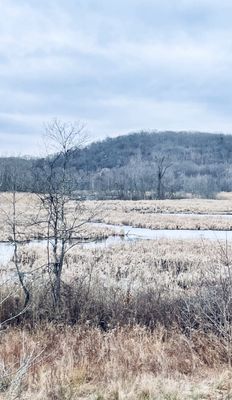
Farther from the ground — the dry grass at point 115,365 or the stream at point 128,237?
the dry grass at point 115,365

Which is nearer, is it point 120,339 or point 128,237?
point 120,339

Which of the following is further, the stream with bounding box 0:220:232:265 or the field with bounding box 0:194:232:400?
the stream with bounding box 0:220:232:265

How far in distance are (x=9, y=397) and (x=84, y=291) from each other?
5.42 metres

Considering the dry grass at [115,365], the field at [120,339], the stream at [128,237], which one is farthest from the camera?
the stream at [128,237]

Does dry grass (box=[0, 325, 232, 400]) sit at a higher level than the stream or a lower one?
higher

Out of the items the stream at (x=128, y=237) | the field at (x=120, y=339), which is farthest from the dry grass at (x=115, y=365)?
the stream at (x=128, y=237)

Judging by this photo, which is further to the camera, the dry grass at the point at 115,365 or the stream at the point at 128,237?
the stream at the point at 128,237

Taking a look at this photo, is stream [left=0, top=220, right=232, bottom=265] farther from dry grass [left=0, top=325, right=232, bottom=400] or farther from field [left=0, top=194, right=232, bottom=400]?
dry grass [left=0, top=325, right=232, bottom=400]

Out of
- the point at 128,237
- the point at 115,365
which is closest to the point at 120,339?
the point at 115,365

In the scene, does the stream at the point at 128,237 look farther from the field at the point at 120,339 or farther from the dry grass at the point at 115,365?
the dry grass at the point at 115,365

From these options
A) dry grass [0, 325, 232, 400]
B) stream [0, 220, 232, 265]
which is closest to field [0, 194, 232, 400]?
dry grass [0, 325, 232, 400]

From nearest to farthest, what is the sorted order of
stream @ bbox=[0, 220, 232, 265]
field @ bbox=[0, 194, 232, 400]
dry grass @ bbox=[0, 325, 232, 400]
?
dry grass @ bbox=[0, 325, 232, 400] → field @ bbox=[0, 194, 232, 400] → stream @ bbox=[0, 220, 232, 265]

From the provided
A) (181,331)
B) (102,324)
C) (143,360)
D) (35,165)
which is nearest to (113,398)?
(143,360)

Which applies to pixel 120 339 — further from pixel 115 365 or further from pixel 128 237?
pixel 128 237
